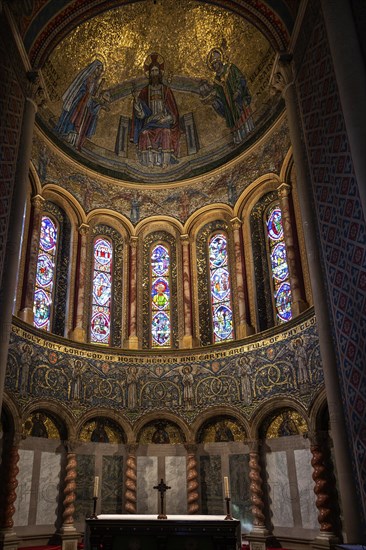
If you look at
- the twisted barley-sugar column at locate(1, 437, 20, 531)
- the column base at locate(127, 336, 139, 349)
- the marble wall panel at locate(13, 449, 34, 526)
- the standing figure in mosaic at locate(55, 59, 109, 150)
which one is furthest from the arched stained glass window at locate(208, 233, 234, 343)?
the twisted barley-sugar column at locate(1, 437, 20, 531)

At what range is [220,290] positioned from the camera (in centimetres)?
1698

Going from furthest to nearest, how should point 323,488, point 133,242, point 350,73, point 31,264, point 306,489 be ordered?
point 133,242 < point 31,264 < point 306,489 < point 323,488 < point 350,73

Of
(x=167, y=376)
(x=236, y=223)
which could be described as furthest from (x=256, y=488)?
(x=236, y=223)

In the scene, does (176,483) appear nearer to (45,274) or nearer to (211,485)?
(211,485)

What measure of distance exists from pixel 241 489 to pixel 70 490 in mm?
4738

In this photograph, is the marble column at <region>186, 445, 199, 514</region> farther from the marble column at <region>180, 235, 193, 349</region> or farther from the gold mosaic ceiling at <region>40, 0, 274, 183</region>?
the gold mosaic ceiling at <region>40, 0, 274, 183</region>

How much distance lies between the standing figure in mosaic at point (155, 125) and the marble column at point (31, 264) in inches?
203

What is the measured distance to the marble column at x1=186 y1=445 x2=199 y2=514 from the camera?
1370cm

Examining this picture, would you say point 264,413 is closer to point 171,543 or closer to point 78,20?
point 171,543

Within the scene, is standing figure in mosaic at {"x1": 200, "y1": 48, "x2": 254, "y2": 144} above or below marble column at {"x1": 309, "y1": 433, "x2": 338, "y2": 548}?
above

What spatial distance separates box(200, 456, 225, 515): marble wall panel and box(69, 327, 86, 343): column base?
5.18 m

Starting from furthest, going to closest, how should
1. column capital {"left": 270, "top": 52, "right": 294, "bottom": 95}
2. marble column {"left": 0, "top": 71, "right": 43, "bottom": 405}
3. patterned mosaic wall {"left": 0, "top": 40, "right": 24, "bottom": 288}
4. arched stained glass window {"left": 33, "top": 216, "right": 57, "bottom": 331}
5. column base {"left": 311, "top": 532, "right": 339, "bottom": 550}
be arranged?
arched stained glass window {"left": 33, "top": 216, "right": 57, "bottom": 331} → column capital {"left": 270, "top": 52, "right": 294, "bottom": 95} → column base {"left": 311, "top": 532, "right": 339, "bottom": 550} → patterned mosaic wall {"left": 0, "top": 40, "right": 24, "bottom": 288} → marble column {"left": 0, "top": 71, "right": 43, "bottom": 405}

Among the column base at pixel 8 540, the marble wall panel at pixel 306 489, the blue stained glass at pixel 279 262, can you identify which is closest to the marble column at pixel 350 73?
the blue stained glass at pixel 279 262

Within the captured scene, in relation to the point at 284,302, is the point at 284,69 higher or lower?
higher
